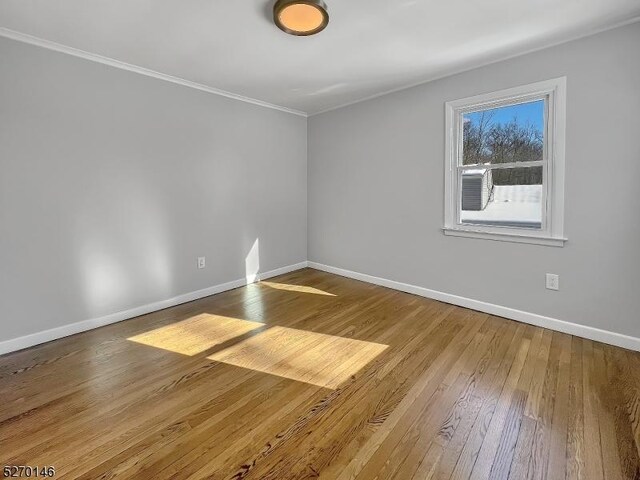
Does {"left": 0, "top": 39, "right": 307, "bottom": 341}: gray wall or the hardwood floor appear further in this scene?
{"left": 0, "top": 39, "right": 307, "bottom": 341}: gray wall

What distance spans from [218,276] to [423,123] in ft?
9.37

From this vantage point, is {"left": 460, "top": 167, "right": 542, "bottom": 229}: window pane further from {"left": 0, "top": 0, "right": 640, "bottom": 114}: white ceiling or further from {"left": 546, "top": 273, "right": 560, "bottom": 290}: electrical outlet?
{"left": 0, "top": 0, "right": 640, "bottom": 114}: white ceiling

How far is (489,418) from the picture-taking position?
1719 millimetres

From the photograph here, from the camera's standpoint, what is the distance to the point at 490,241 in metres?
3.10

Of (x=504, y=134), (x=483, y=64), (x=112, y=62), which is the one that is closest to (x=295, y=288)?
(x=504, y=134)

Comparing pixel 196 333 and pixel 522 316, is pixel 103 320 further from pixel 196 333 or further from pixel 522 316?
pixel 522 316

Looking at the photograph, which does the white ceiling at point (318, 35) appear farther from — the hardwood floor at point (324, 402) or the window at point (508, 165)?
the hardwood floor at point (324, 402)

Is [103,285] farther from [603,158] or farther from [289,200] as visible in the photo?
[603,158]

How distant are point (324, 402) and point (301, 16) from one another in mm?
2346

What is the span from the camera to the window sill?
107 inches

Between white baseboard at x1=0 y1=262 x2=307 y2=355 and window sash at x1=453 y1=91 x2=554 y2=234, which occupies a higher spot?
window sash at x1=453 y1=91 x2=554 y2=234

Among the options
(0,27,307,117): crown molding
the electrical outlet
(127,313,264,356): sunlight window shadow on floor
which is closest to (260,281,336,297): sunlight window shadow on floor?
(127,313,264,356): sunlight window shadow on floor

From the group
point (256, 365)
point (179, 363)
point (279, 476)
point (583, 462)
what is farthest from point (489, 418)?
point (179, 363)

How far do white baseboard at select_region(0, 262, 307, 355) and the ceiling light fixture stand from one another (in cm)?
273
